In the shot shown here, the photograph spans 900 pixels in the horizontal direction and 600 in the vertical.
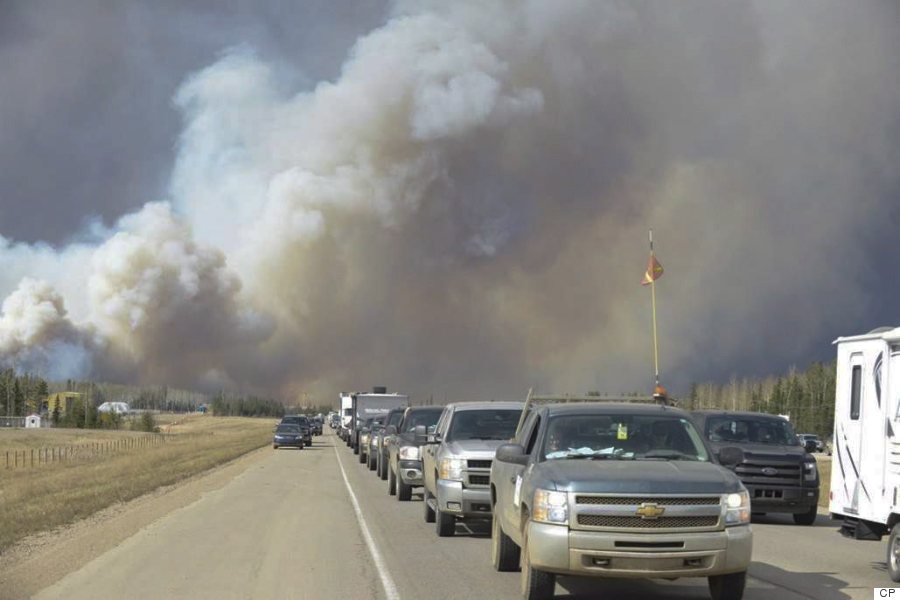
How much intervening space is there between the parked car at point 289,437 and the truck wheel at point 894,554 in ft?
151

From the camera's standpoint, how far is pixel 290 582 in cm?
1115

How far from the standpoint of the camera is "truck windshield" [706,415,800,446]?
2112 cm

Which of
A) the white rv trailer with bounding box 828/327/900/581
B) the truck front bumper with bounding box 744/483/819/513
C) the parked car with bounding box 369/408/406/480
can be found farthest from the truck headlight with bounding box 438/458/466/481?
the parked car with bounding box 369/408/406/480

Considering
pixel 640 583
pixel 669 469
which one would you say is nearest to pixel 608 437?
pixel 669 469

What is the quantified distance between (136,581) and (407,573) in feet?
9.70

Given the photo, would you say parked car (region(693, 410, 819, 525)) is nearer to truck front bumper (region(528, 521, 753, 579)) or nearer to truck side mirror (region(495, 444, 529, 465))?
truck side mirror (region(495, 444, 529, 465))

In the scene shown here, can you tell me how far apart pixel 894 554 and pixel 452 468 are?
6150 mm

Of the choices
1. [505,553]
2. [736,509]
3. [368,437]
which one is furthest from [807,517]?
[368,437]

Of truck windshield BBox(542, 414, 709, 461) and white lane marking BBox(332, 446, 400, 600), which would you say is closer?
truck windshield BBox(542, 414, 709, 461)

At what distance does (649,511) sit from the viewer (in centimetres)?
877

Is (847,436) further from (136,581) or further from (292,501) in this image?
(292,501)

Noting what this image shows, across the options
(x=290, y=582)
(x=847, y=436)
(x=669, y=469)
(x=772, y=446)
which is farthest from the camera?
(x=772, y=446)

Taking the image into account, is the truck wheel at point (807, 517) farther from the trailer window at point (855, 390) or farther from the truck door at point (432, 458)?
the truck door at point (432, 458)

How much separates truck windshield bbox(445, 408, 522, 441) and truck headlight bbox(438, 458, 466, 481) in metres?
1.14
